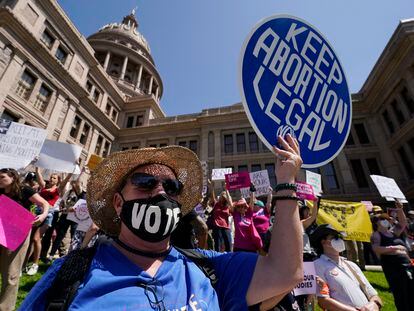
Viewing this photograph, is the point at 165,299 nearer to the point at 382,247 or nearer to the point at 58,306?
the point at 58,306

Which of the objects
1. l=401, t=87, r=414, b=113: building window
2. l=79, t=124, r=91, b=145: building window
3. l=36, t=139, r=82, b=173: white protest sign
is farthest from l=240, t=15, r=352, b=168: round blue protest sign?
l=79, t=124, r=91, b=145: building window

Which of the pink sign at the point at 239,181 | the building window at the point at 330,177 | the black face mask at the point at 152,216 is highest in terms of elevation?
the building window at the point at 330,177

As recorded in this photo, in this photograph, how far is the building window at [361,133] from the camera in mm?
24125

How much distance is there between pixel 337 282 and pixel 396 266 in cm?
224

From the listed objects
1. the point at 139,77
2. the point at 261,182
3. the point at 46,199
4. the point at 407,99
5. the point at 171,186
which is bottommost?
the point at 171,186

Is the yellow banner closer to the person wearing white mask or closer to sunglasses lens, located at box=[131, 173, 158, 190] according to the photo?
the person wearing white mask

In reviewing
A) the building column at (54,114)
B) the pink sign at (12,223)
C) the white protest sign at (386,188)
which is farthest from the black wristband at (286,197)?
the building column at (54,114)

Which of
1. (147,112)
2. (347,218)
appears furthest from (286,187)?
(147,112)

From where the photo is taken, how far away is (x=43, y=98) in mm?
20484

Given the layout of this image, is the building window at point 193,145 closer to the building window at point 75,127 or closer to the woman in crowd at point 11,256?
the building window at point 75,127

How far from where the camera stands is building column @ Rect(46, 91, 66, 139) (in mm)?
20547

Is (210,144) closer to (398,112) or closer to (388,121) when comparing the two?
(388,121)

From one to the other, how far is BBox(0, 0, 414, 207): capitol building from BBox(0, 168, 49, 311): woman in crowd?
17783 millimetres

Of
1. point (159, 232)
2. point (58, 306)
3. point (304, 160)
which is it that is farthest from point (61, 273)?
point (304, 160)
